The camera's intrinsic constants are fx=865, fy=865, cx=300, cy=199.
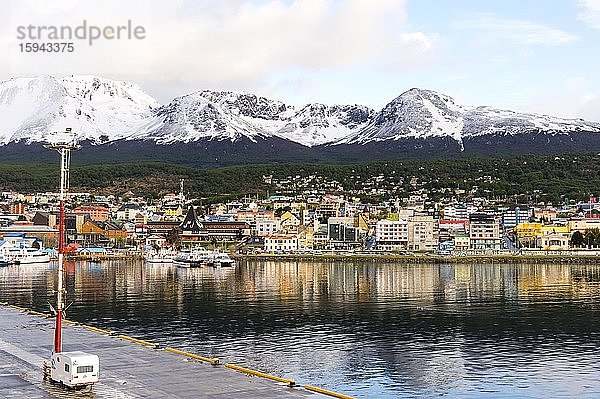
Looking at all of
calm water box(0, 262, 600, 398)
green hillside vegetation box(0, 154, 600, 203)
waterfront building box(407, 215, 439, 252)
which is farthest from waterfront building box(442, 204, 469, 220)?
calm water box(0, 262, 600, 398)

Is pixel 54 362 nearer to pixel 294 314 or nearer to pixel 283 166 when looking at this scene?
pixel 294 314

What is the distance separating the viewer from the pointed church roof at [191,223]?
92.1 meters

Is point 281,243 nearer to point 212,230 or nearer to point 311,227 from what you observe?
point 311,227

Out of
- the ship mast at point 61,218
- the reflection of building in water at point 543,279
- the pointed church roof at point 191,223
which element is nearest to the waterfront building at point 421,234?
the reflection of building in water at point 543,279

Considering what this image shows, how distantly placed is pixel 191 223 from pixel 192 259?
27605mm

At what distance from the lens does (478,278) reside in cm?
4906

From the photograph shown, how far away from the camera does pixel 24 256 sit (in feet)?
223

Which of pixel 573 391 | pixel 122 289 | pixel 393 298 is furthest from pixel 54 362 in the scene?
pixel 122 289

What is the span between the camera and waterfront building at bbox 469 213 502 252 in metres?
85.2

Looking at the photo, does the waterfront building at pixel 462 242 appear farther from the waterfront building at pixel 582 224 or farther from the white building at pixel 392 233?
the waterfront building at pixel 582 224

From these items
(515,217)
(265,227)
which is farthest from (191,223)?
(515,217)

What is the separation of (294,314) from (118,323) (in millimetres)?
6103

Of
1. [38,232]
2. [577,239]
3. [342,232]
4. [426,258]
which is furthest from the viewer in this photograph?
[342,232]

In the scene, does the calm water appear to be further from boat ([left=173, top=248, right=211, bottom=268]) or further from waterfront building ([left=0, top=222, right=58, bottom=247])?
waterfront building ([left=0, top=222, right=58, bottom=247])
